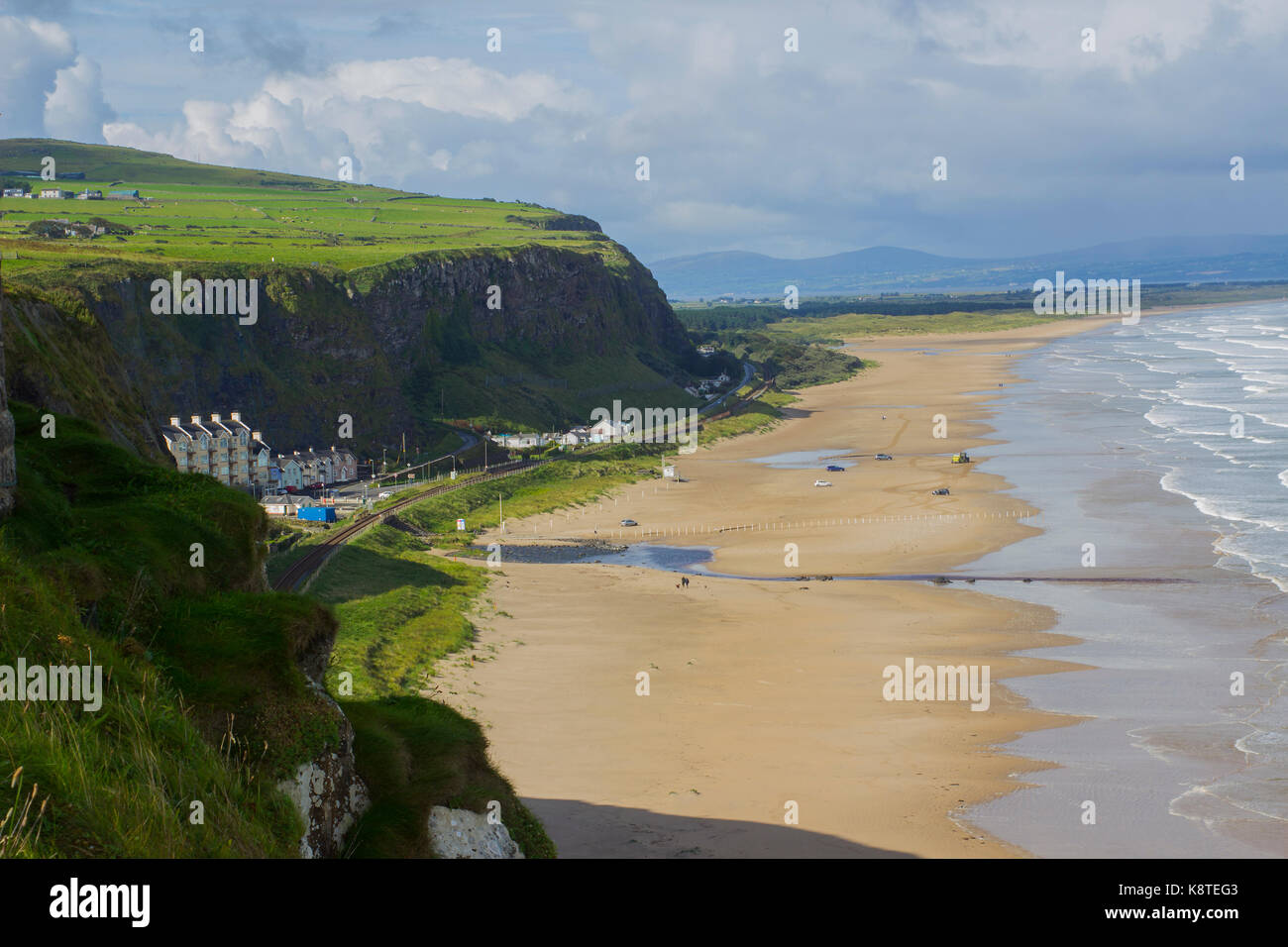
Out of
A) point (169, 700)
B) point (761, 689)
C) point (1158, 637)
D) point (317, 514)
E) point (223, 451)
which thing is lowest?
point (761, 689)

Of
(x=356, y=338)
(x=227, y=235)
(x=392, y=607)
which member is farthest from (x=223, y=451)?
(x=227, y=235)

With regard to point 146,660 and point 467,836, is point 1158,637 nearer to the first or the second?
point 467,836

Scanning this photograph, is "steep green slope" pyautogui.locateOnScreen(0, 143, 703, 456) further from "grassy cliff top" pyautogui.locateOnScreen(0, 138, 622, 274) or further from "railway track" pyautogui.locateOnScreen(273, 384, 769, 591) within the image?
"railway track" pyautogui.locateOnScreen(273, 384, 769, 591)

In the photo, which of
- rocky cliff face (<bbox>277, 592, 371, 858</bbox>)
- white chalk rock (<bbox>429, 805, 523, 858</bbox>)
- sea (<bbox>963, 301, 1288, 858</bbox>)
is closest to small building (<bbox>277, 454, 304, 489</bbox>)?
sea (<bbox>963, 301, 1288, 858</bbox>)

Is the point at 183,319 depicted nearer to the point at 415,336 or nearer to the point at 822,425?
the point at 415,336

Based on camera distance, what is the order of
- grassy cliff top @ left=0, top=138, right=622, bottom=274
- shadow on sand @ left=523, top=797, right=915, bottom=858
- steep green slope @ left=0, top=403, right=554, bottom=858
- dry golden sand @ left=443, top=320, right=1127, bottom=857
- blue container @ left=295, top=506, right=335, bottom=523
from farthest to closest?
grassy cliff top @ left=0, top=138, right=622, bottom=274 < blue container @ left=295, top=506, right=335, bottom=523 < dry golden sand @ left=443, top=320, right=1127, bottom=857 < shadow on sand @ left=523, top=797, right=915, bottom=858 < steep green slope @ left=0, top=403, right=554, bottom=858
